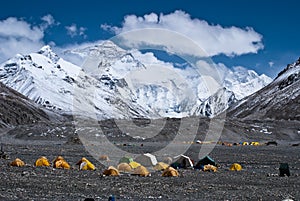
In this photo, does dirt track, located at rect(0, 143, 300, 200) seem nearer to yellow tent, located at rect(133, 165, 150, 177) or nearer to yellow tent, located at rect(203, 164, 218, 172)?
yellow tent, located at rect(133, 165, 150, 177)

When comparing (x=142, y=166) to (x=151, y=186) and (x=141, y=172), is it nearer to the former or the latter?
(x=141, y=172)

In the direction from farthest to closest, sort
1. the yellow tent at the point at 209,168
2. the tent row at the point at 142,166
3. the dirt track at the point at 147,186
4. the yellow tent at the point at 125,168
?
the yellow tent at the point at 209,168 < the yellow tent at the point at 125,168 < the tent row at the point at 142,166 < the dirt track at the point at 147,186

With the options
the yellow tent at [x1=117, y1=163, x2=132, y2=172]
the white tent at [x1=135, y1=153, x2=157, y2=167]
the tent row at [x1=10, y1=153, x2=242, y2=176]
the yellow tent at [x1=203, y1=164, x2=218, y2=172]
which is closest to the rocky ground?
the yellow tent at [x1=203, y1=164, x2=218, y2=172]

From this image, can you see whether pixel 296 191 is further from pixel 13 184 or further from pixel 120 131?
pixel 120 131

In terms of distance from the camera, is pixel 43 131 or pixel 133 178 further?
pixel 43 131

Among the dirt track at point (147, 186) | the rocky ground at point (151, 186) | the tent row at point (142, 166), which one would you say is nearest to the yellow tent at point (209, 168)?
the tent row at point (142, 166)

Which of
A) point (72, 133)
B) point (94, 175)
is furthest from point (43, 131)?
point (94, 175)

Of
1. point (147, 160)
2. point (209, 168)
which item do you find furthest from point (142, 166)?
point (209, 168)

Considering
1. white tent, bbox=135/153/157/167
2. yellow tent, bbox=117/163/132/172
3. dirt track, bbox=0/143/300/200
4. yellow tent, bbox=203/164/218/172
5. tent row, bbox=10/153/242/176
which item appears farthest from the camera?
white tent, bbox=135/153/157/167

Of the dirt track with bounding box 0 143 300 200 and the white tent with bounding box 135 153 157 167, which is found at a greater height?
the white tent with bounding box 135 153 157 167

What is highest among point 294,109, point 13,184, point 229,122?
point 294,109

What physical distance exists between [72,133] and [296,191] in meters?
106

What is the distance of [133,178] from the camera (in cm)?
2922

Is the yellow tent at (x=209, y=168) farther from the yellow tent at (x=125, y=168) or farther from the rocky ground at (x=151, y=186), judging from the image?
the yellow tent at (x=125, y=168)
